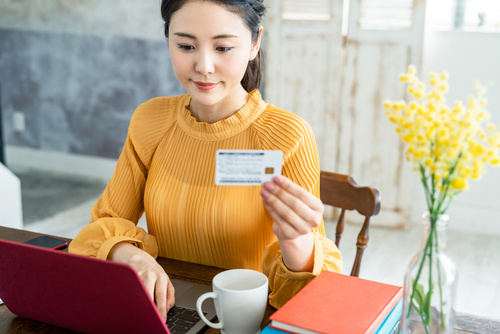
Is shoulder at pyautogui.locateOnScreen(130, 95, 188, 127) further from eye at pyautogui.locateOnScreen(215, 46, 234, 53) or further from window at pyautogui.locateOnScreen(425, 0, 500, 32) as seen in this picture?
window at pyautogui.locateOnScreen(425, 0, 500, 32)

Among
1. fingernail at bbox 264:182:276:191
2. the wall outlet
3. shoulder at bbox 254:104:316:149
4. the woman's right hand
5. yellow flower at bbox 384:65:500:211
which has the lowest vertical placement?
the wall outlet

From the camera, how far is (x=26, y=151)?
184 inches

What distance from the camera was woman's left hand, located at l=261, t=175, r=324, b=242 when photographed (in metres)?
0.93

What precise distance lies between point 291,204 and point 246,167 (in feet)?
0.34

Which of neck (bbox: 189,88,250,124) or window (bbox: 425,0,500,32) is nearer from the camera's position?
neck (bbox: 189,88,250,124)

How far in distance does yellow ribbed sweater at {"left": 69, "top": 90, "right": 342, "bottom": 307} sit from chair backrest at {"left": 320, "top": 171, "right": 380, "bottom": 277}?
5.9 inches

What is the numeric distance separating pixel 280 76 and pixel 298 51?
0.20 metres

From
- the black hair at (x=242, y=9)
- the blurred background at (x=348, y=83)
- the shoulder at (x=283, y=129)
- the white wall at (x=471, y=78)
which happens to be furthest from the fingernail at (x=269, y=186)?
the white wall at (x=471, y=78)

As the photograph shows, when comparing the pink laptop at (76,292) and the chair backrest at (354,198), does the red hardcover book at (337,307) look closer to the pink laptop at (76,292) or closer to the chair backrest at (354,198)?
the pink laptop at (76,292)

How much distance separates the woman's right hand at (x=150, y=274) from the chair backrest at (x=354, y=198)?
1.76 feet

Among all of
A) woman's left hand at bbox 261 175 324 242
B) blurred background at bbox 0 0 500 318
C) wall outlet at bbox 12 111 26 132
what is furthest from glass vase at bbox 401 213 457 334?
wall outlet at bbox 12 111 26 132

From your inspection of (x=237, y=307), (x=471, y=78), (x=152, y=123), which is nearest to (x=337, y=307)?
(x=237, y=307)

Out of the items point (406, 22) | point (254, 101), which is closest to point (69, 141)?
point (406, 22)

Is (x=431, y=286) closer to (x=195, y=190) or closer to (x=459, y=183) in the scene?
(x=459, y=183)
